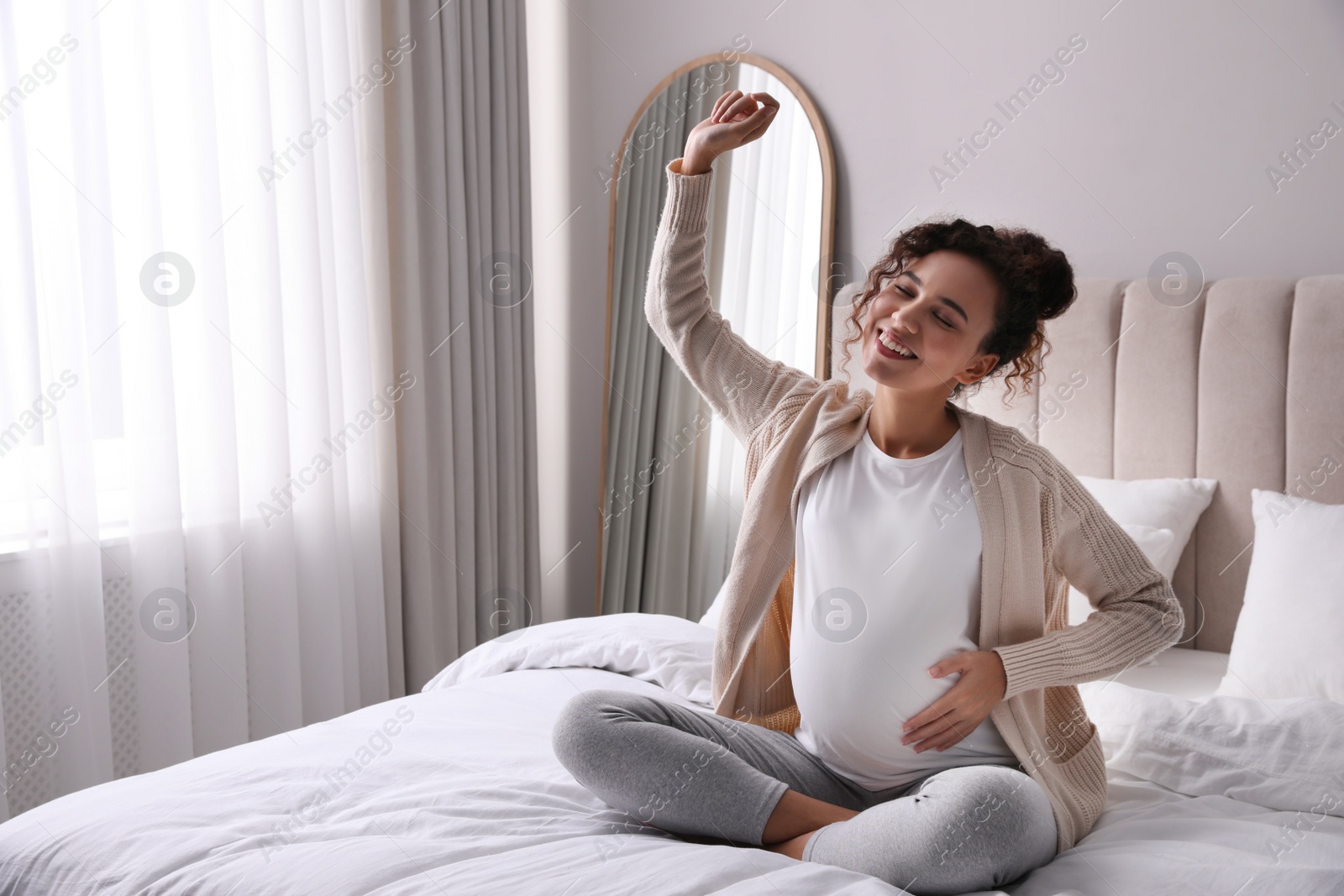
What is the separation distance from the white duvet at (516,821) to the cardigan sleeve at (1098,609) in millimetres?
174

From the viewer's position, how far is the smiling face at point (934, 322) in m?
1.30

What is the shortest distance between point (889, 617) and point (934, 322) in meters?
0.37

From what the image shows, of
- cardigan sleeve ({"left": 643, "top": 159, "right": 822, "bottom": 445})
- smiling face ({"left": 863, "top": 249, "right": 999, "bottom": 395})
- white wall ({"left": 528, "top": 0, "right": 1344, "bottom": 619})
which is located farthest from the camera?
white wall ({"left": 528, "top": 0, "right": 1344, "bottom": 619})

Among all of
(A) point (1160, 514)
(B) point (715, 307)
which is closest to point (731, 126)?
(A) point (1160, 514)

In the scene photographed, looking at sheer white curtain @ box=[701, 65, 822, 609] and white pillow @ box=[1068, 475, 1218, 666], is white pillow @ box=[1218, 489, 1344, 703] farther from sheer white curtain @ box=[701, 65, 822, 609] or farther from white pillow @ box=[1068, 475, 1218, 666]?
sheer white curtain @ box=[701, 65, 822, 609]

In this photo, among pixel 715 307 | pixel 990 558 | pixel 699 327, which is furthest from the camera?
pixel 715 307

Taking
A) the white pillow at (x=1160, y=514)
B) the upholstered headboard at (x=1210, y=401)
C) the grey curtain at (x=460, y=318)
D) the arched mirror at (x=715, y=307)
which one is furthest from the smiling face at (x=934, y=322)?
the grey curtain at (x=460, y=318)

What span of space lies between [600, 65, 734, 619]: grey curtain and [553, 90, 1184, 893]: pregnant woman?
4.14ft

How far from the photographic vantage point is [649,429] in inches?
111

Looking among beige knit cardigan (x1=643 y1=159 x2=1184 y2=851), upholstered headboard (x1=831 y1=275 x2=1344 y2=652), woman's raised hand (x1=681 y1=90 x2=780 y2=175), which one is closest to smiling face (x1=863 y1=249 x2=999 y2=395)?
beige knit cardigan (x1=643 y1=159 x2=1184 y2=851)

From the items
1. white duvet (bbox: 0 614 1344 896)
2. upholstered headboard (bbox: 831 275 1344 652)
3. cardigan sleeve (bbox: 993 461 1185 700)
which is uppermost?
upholstered headboard (bbox: 831 275 1344 652)

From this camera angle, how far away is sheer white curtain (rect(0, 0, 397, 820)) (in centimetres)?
192

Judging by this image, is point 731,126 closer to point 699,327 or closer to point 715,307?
point 699,327

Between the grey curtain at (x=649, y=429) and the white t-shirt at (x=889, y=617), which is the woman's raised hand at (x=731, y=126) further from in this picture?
the grey curtain at (x=649, y=429)
